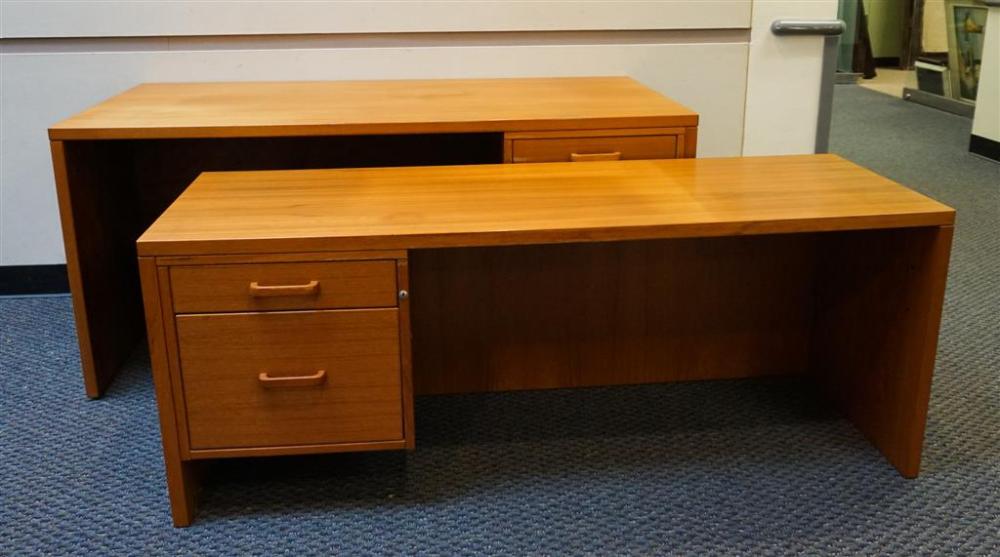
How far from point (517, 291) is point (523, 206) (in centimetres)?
37

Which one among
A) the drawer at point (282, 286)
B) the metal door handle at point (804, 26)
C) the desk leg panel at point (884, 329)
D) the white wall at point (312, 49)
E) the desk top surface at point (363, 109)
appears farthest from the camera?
the metal door handle at point (804, 26)

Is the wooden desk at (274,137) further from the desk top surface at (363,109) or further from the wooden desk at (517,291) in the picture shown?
the wooden desk at (517,291)

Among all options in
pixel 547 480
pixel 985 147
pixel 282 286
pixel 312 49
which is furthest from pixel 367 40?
pixel 985 147

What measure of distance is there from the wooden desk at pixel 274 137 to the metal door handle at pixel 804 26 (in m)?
0.45

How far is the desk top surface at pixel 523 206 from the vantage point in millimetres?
1465

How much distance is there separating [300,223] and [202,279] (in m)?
0.17

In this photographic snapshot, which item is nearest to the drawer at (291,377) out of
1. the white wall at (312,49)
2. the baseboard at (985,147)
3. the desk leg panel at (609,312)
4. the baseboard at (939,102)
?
the desk leg panel at (609,312)

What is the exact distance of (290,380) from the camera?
151 centimetres

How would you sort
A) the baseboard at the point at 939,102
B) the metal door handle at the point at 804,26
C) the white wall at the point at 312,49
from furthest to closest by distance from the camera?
the baseboard at the point at 939,102
the metal door handle at the point at 804,26
the white wall at the point at 312,49

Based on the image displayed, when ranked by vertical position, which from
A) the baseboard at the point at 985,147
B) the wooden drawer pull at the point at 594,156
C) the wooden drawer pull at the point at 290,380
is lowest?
the baseboard at the point at 985,147

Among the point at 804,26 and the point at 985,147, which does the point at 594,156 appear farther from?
the point at 985,147

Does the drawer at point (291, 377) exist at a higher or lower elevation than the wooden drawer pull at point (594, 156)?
lower

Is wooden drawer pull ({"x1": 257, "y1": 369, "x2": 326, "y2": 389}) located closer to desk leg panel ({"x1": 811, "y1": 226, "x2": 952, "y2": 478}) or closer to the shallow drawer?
the shallow drawer

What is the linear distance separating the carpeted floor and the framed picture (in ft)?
10.4
